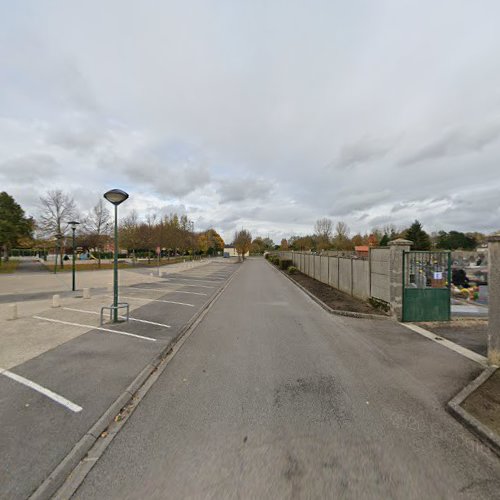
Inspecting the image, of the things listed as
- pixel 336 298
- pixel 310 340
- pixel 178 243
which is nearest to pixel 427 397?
pixel 310 340

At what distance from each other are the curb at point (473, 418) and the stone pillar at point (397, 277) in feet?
13.0

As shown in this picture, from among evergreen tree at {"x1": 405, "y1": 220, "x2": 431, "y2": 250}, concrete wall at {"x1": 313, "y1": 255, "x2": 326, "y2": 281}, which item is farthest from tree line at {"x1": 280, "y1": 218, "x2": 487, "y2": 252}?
concrete wall at {"x1": 313, "y1": 255, "x2": 326, "y2": 281}

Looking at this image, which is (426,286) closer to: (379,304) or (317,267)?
(379,304)

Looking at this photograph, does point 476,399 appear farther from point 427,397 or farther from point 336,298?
point 336,298

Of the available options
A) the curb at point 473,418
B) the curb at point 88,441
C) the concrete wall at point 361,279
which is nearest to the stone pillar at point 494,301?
the curb at point 473,418

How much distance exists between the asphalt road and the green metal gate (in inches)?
98.4

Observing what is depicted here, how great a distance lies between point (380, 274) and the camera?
9812 mm

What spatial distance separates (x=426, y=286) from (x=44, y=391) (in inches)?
377

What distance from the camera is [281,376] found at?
186 inches

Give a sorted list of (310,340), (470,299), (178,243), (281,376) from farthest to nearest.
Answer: (178,243), (470,299), (310,340), (281,376)

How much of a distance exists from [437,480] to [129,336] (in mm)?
6324

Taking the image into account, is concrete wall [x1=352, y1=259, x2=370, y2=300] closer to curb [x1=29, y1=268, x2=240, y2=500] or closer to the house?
curb [x1=29, y1=268, x2=240, y2=500]

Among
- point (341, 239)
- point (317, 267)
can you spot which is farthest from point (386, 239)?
point (317, 267)

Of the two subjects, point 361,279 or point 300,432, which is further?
point 361,279
